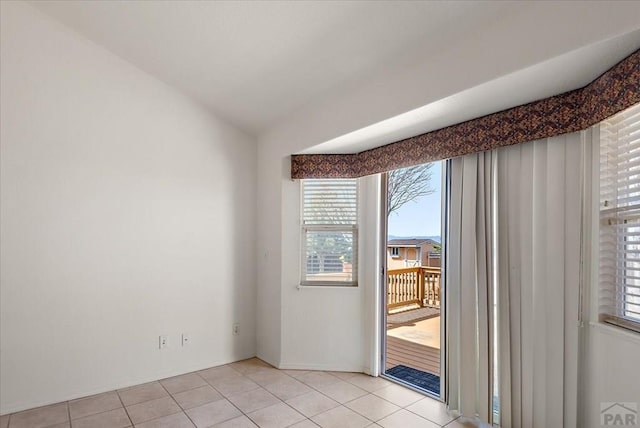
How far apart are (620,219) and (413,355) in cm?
265

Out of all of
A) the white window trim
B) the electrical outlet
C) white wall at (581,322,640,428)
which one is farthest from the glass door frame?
the electrical outlet

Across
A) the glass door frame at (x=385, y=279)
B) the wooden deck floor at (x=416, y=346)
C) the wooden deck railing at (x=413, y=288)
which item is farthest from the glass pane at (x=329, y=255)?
the wooden deck railing at (x=413, y=288)

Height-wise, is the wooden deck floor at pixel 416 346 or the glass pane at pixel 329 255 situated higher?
the glass pane at pixel 329 255

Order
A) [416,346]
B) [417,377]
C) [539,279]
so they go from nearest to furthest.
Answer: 1. [539,279]
2. [417,377]
3. [416,346]

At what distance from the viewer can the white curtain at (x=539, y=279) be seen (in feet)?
7.30

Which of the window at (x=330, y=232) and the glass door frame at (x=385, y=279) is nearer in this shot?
the glass door frame at (x=385, y=279)

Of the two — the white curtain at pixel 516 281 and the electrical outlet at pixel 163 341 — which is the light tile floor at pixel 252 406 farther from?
the white curtain at pixel 516 281

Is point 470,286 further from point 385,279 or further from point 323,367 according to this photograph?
point 323,367

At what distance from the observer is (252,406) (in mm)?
3025

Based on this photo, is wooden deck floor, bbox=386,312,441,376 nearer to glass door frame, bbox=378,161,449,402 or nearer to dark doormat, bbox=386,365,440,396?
dark doormat, bbox=386,365,440,396

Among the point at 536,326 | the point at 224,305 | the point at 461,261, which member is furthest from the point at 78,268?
the point at 536,326

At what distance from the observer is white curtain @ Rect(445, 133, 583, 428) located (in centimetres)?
224

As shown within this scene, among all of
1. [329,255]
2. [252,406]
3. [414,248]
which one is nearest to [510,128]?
[414,248]

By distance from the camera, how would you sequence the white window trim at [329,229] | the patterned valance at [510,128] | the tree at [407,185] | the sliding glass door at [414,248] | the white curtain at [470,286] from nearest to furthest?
the patterned valance at [510,128] → the white curtain at [470,286] → the sliding glass door at [414,248] → the tree at [407,185] → the white window trim at [329,229]
